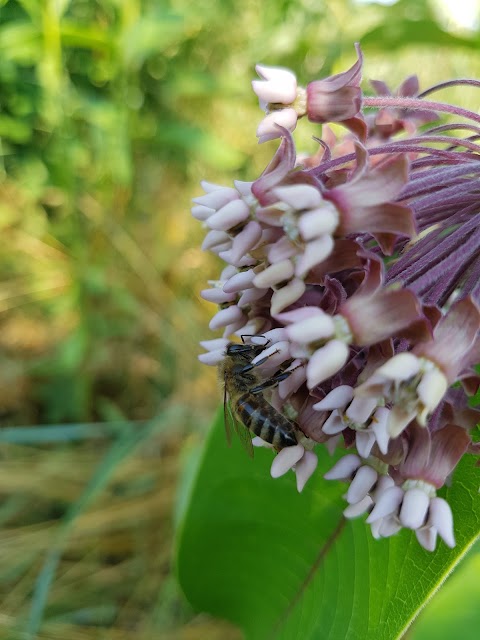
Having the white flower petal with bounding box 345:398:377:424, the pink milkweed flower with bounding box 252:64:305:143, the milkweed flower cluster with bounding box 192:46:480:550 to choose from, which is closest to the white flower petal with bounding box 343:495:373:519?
the milkweed flower cluster with bounding box 192:46:480:550

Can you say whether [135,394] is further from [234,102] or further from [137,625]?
[234,102]

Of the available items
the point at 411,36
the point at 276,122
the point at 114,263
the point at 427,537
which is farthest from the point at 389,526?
the point at 114,263

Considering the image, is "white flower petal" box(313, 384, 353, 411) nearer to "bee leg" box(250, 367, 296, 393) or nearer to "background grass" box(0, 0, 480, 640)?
"bee leg" box(250, 367, 296, 393)

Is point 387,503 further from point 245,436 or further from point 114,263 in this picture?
point 114,263

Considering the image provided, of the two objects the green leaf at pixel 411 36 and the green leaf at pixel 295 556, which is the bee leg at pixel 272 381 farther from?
the green leaf at pixel 411 36

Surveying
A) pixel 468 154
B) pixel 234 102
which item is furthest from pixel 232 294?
pixel 234 102

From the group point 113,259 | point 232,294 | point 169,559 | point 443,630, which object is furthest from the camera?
point 113,259

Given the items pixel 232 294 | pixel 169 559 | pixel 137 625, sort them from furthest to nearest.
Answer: pixel 169 559
pixel 137 625
pixel 232 294
